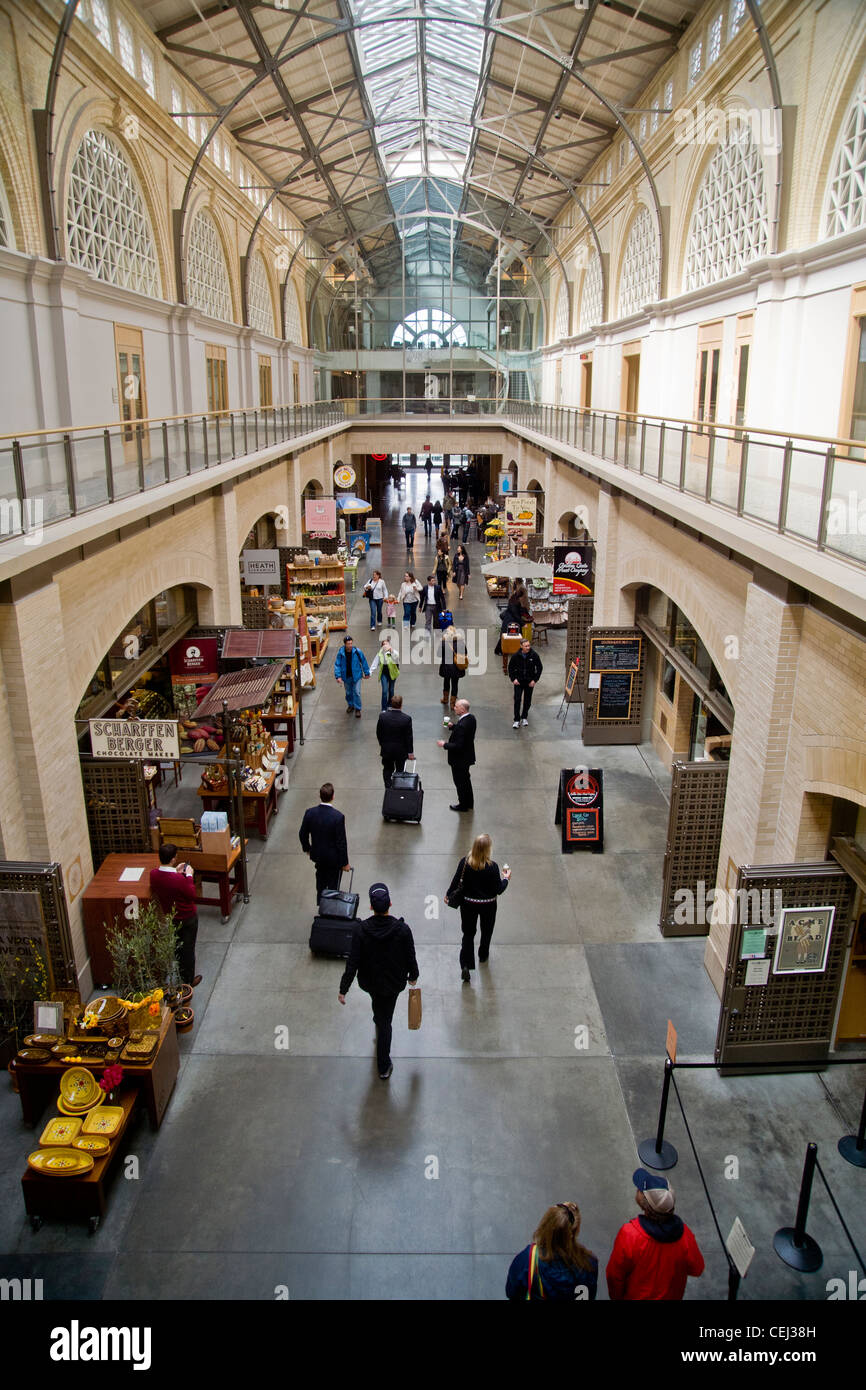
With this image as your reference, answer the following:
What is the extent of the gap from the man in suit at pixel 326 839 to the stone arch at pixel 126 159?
8.13 m

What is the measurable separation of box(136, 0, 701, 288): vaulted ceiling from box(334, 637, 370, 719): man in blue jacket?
31.4 ft

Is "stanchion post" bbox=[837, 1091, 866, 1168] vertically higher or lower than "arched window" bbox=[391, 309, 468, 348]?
lower

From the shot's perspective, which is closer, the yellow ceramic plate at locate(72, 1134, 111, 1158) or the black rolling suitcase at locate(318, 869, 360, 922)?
the yellow ceramic plate at locate(72, 1134, 111, 1158)

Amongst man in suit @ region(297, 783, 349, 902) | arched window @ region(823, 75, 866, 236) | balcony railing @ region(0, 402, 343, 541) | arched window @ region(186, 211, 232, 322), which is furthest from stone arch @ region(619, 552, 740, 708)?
arched window @ region(186, 211, 232, 322)

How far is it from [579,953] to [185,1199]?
433cm

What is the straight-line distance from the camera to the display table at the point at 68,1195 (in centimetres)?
577

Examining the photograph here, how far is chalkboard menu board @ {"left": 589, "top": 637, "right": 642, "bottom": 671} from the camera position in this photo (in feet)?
46.5

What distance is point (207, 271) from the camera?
21.1 meters

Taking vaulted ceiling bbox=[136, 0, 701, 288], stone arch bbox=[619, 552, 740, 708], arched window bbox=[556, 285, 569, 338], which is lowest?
stone arch bbox=[619, 552, 740, 708]

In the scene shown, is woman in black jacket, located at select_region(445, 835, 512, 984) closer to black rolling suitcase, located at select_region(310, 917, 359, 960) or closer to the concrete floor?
the concrete floor

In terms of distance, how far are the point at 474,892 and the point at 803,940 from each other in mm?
2764

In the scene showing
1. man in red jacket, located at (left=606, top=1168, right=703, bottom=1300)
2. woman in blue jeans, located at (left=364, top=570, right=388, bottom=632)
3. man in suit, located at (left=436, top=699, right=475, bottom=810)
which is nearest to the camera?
man in red jacket, located at (left=606, top=1168, right=703, bottom=1300)

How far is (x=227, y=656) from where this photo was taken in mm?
13352

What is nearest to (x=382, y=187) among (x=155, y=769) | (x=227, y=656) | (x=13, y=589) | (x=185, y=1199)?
Answer: (x=227, y=656)
